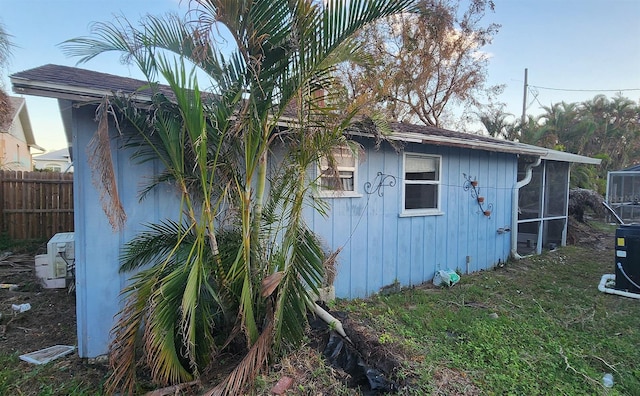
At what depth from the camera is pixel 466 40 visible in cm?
1545

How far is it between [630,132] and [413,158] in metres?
25.0

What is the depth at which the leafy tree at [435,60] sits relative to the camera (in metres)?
14.8

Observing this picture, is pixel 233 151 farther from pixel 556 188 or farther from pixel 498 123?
pixel 498 123

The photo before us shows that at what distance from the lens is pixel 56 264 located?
17.8 feet

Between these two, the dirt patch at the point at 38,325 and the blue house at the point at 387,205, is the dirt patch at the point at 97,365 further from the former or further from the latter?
the blue house at the point at 387,205

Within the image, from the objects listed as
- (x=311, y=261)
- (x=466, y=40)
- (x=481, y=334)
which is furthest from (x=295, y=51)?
(x=466, y=40)

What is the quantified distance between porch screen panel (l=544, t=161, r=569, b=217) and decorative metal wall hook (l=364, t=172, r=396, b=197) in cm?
559

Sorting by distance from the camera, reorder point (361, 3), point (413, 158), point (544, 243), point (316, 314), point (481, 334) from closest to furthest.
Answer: point (361, 3) → point (316, 314) → point (481, 334) → point (413, 158) → point (544, 243)

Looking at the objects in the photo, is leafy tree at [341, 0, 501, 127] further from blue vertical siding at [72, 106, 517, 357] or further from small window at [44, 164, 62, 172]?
small window at [44, 164, 62, 172]

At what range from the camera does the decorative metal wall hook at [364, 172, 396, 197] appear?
17.5ft

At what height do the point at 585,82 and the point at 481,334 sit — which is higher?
the point at 585,82

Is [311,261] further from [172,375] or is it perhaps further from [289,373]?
[172,375]

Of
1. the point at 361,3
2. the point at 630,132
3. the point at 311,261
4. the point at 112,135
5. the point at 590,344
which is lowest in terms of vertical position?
the point at 590,344

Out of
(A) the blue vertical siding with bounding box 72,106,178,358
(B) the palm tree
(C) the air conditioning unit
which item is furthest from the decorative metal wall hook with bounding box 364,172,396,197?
(C) the air conditioning unit
